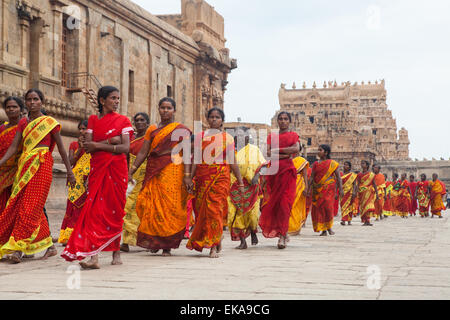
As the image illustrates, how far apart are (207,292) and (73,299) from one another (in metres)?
0.92

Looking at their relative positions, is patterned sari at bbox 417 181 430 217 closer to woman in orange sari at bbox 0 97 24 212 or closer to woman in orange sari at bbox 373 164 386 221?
woman in orange sari at bbox 373 164 386 221

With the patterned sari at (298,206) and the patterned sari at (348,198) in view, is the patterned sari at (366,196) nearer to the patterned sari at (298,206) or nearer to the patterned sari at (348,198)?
the patterned sari at (348,198)

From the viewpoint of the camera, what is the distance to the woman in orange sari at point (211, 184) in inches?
302

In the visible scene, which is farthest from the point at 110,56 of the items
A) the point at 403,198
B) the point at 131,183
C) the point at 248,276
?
the point at 248,276

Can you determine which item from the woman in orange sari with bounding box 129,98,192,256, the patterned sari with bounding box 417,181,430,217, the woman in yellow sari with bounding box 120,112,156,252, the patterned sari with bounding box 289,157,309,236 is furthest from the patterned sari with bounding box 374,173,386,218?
the woman in orange sari with bounding box 129,98,192,256

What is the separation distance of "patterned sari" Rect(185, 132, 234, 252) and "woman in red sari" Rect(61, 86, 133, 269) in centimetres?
129

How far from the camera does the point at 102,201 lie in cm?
646

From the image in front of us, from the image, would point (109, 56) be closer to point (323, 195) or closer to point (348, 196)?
point (348, 196)

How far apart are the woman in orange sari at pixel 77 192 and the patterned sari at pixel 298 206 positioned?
3.78 m

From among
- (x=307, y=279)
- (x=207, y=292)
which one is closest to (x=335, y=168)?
(x=307, y=279)

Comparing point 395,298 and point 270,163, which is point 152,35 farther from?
point 395,298

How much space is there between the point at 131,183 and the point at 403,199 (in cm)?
1847

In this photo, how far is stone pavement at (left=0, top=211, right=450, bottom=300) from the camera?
4.64 metres

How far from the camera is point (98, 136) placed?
664 centimetres
